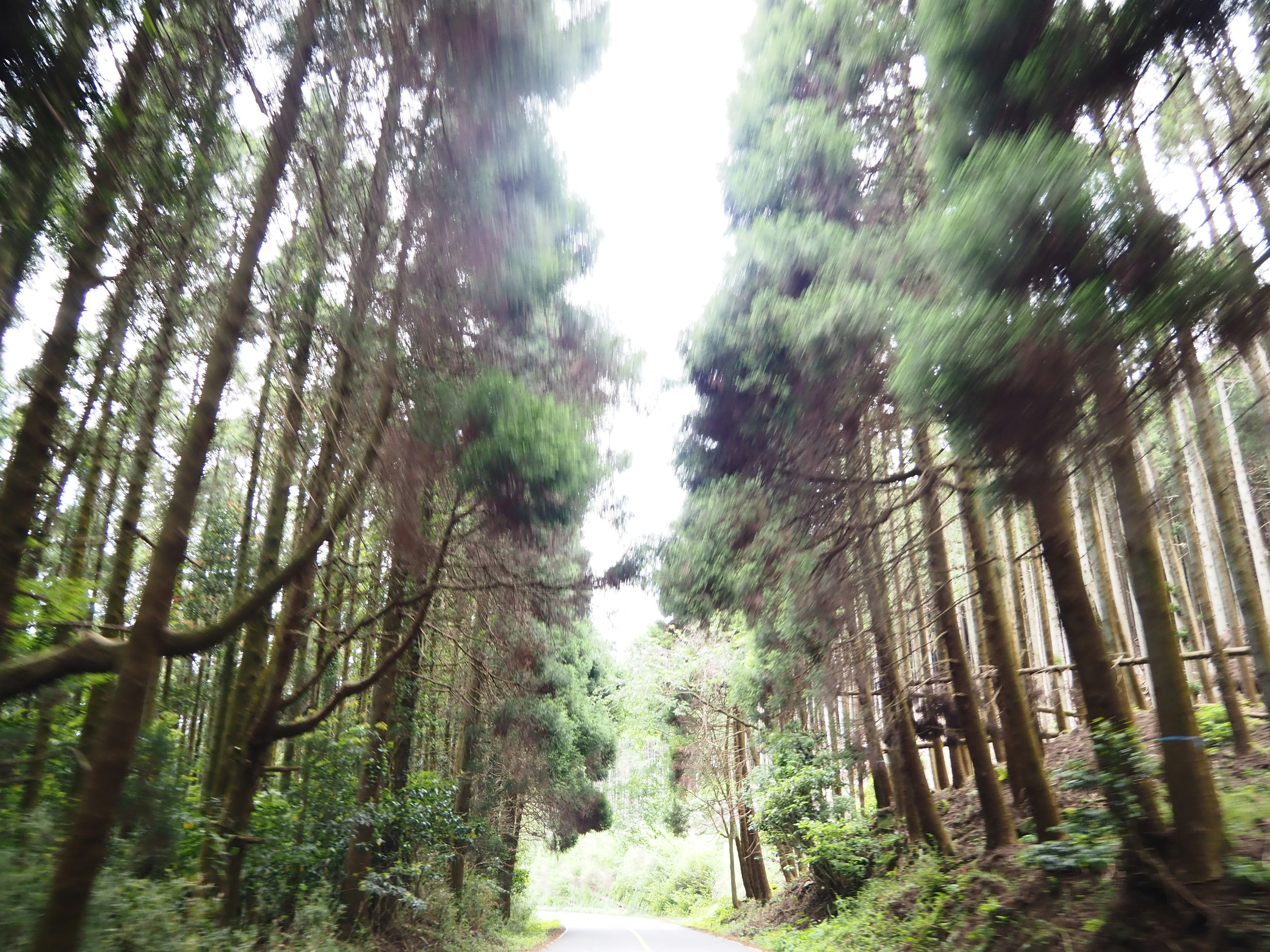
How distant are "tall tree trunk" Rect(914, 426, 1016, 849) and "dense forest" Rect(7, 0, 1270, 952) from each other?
7 cm

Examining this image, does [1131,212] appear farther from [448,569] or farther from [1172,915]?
[448,569]

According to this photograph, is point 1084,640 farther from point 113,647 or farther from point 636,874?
point 636,874

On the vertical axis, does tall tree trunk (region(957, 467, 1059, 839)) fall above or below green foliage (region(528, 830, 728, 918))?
above

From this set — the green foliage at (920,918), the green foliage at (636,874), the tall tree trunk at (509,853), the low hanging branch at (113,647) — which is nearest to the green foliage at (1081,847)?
the green foliage at (920,918)

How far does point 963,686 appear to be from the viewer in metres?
9.45

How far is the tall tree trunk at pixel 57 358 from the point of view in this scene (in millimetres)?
4637

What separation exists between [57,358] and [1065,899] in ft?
30.4

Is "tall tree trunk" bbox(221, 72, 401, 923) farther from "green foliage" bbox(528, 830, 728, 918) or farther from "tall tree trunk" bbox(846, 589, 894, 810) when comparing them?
"green foliage" bbox(528, 830, 728, 918)

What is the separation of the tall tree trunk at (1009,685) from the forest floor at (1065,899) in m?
0.31

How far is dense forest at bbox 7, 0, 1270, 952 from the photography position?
A: 462cm

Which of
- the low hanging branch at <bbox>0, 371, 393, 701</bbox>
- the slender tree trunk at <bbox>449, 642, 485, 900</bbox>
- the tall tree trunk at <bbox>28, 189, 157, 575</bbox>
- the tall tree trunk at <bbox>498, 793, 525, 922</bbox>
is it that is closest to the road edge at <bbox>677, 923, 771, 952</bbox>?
the tall tree trunk at <bbox>498, 793, 525, 922</bbox>

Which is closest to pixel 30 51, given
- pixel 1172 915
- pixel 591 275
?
pixel 591 275

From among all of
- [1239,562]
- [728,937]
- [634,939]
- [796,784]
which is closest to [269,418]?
[1239,562]

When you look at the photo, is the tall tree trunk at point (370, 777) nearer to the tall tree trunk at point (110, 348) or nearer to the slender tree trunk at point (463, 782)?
the slender tree trunk at point (463, 782)
